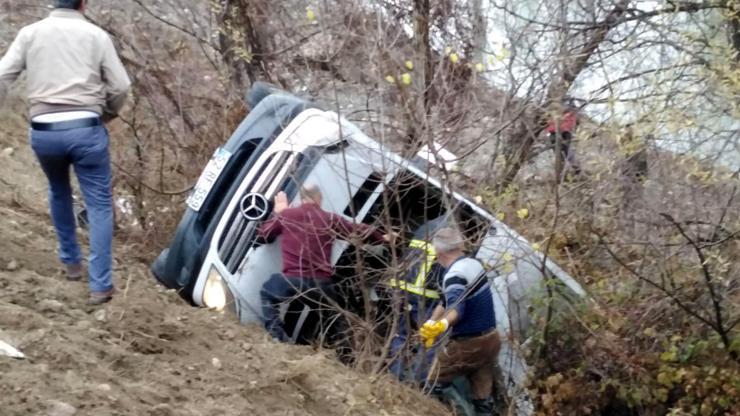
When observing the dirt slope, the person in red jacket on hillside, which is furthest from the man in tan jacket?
the person in red jacket on hillside

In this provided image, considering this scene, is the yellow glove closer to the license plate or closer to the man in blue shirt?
the man in blue shirt

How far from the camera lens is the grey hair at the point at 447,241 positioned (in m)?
6.08

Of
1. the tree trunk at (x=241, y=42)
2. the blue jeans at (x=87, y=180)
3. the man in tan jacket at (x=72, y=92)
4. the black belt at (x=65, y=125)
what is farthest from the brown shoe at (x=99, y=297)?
the tree trunk at (x=241, y=42)

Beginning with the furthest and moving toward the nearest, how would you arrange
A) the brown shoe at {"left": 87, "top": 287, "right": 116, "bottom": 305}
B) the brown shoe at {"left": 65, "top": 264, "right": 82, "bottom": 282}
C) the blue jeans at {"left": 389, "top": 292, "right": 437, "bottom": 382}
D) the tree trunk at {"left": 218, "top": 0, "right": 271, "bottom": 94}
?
the tree trunk at {"left": 218, "top": 0, "right": 271, "bottom": 94} < the blue jeans at {"left": 389, "top": 292, "right": 437, "bottom": 382} < the brown shoe at {"left": 65, "top": 264, "right": 82, "bottom": 282} < the brown shoe at {"left": 87, "top": 287, "right": 116, "bottom": 305}

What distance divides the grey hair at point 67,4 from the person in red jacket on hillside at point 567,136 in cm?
320

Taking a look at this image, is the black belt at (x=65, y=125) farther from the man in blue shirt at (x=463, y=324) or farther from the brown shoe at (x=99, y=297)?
the man in blue shirt at (x=463, y=324)

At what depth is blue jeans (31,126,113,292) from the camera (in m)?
5.11

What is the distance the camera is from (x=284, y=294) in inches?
261

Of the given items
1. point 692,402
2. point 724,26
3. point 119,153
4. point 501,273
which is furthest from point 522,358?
point 119,153

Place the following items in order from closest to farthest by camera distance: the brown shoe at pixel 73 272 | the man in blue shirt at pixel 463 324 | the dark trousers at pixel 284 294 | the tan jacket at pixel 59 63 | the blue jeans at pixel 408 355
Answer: the tan jacket at pixel 59 63 < the brown shoe at pixel 73 272 < the man in blue shirt at pixel 463 324 < the blue jeans at pixel 408 355 < the dark trousers at pixel 284 294

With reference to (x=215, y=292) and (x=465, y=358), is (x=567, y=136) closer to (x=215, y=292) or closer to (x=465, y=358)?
(x=465, y=358)

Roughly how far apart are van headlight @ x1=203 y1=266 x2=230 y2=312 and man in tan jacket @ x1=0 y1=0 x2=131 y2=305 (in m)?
1.66

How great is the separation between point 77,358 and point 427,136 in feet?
8.30

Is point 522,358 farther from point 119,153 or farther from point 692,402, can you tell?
point 119,153
